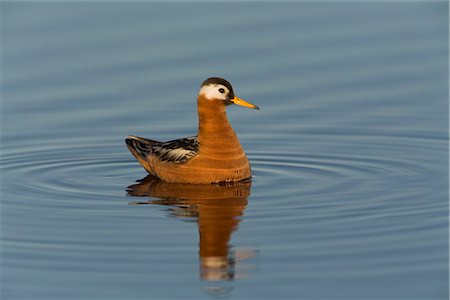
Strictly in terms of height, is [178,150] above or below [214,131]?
below

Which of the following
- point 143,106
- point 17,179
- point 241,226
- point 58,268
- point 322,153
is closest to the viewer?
point 58,268

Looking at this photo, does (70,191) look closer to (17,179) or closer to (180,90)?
(17,179)

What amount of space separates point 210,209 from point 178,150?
7.43 ft

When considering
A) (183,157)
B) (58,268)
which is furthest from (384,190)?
(58,268)

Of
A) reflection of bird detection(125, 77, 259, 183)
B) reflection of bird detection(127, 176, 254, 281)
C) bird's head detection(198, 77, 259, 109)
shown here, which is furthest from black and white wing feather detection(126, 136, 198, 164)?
bird's head detection(198, 77, 259, 109)

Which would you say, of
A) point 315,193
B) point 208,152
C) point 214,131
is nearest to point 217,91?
point 214,131

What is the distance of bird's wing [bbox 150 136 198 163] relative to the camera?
18.6 meters

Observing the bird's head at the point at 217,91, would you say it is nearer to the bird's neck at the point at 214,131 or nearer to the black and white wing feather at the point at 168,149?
the bird's neck at the point at 214,131

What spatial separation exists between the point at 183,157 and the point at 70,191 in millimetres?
1883

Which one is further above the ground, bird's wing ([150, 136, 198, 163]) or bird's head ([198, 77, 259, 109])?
bird's head ([198, 77, 259, 109])

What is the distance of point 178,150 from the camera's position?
18750 millimetres

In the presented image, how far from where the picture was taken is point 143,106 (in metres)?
22.9

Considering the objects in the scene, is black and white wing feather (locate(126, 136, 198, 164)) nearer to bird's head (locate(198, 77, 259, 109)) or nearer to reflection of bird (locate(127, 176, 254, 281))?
reflection of bird (locate(127, 176, 254, 281))

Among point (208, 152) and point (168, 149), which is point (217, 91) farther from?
point (168, 149)
